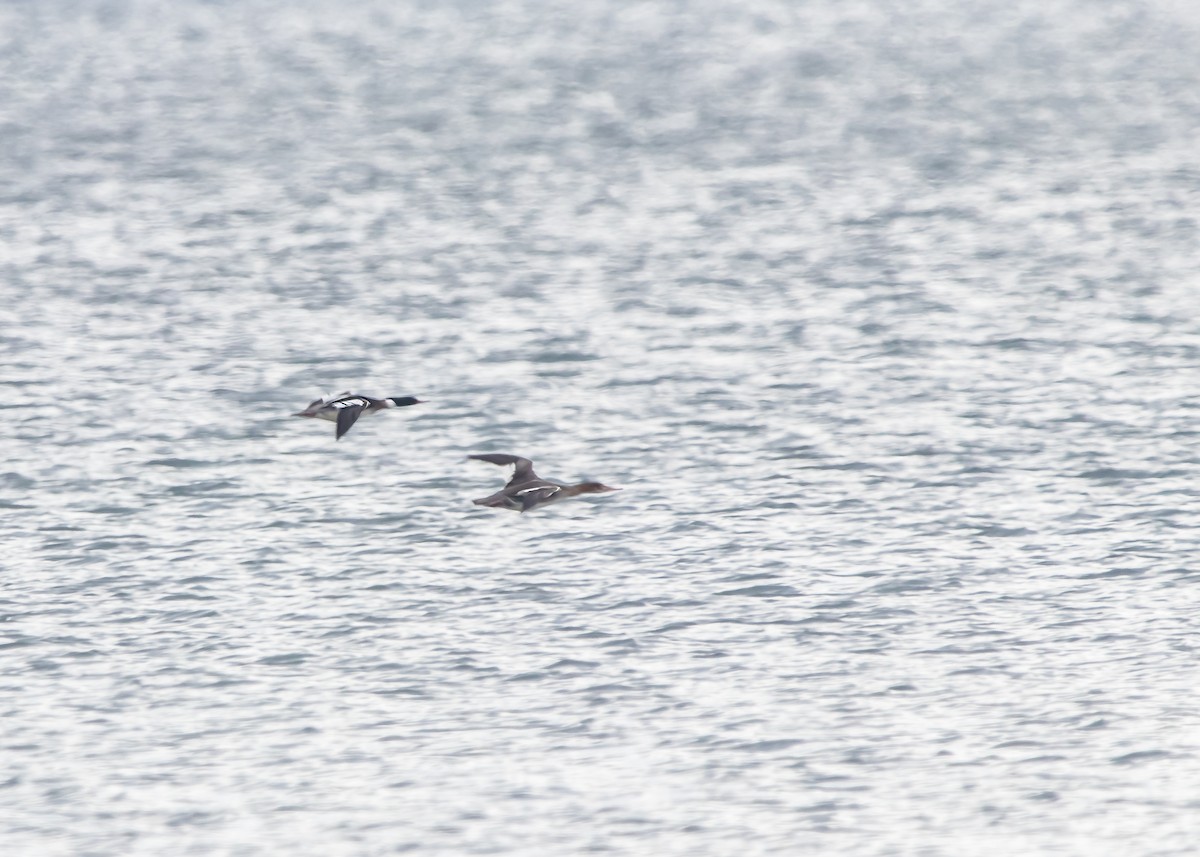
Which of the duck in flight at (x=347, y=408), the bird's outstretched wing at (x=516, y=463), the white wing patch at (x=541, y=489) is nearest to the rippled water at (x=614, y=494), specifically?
the white wing patch at (x=541, y=489)

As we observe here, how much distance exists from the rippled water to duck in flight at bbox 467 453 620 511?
0.64 metres

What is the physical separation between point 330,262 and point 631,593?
73.7 ft

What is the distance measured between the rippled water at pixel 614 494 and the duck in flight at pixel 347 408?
126cm

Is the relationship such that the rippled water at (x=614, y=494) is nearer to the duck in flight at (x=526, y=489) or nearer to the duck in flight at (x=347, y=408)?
the duck in flight at (x=526, y=489)

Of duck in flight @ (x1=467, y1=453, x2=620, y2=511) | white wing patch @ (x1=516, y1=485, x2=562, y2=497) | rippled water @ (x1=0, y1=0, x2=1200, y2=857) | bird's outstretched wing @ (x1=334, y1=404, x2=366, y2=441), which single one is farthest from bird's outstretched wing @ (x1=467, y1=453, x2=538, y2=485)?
bird's outstretched wing @ (x1=334, y1=404, x2=366, y2=441)

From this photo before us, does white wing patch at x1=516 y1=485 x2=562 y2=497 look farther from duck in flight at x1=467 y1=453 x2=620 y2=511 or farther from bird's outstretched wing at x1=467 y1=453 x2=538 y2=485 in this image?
bird's outstretched wing at x1=467 y1=453 x2=538 y2=485

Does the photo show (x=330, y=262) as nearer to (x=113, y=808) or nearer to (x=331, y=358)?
(x=331, y=358)

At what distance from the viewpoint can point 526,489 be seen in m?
34.1

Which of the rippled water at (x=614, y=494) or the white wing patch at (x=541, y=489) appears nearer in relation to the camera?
the rippled water at (x=614, y=494)

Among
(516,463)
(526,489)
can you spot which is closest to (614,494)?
(516,463)

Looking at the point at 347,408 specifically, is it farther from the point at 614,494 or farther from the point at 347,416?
the point at 614,494

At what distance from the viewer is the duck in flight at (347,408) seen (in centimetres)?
3438

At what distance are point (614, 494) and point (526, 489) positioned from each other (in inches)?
95.7

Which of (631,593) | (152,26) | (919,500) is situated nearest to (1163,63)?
(152,26)
